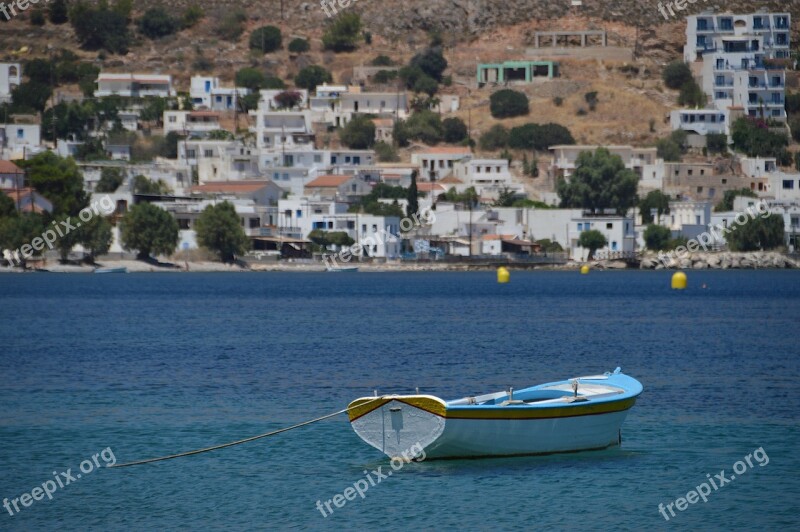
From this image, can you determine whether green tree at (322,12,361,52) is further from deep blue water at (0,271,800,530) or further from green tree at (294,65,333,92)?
Result: deep blue water at (0,271,800,530)

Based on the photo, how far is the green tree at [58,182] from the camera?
116 m

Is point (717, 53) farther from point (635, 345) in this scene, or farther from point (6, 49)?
point (635, 345)

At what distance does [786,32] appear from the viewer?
16438 cm

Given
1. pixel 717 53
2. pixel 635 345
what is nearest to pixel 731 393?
pixel 635 345

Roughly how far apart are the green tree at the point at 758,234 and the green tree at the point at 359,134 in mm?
42536

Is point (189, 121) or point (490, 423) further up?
point (189, 121)

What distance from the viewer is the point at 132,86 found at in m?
163

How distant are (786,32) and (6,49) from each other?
97.6 m

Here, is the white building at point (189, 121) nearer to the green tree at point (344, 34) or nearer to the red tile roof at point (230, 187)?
the red tile roof at point (230, 187)

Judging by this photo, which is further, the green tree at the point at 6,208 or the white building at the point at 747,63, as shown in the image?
the white building at the point at 747,63

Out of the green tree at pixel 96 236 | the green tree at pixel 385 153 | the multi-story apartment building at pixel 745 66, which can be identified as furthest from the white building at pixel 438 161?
the green tree at pixel 96 236

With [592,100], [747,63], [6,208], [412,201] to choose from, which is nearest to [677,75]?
[747,63]

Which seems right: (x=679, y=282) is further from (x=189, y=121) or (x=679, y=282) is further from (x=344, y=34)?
(x=344, y=34)

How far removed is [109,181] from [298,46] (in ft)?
212
